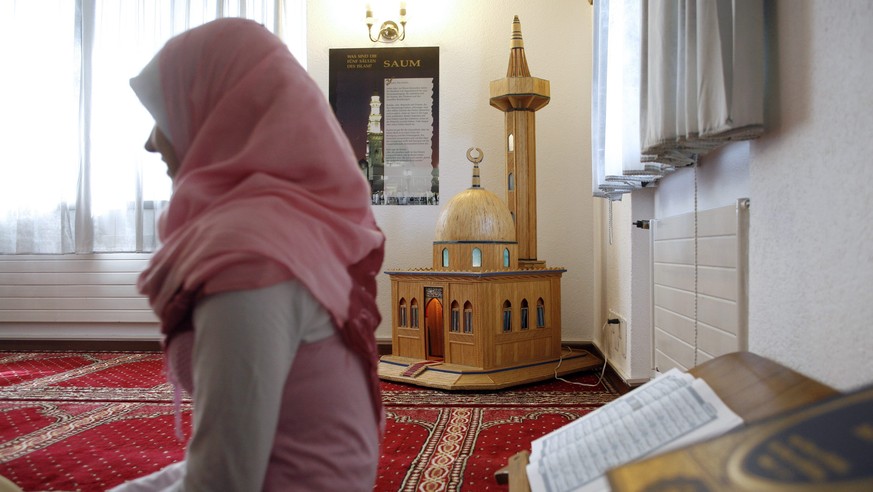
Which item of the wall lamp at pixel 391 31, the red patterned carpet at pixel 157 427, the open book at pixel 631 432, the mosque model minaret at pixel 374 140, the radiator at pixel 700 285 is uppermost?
the wall lamp at pixel 391 31

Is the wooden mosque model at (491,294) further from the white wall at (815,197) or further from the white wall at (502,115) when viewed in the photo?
the white wall at (815,197)

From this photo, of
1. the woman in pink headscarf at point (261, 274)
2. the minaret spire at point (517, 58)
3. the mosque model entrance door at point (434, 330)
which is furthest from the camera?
the minaret spire at point (517, 58)

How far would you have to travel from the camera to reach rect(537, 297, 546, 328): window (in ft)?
13.5

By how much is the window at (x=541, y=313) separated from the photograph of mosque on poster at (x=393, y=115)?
4.34 ft

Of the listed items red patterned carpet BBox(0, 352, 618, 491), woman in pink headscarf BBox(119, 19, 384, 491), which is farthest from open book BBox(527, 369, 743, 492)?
red patterned carpet BBox(0, 352, 618, 491)

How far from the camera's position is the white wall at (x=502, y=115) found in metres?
4.97

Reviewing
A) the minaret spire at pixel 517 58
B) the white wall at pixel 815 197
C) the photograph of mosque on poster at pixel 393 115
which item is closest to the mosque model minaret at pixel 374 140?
the photograph of mosque on poster at pixel 393 115

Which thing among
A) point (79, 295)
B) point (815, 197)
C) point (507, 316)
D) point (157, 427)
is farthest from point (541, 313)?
point (79, 295)

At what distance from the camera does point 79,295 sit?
5.14 metres

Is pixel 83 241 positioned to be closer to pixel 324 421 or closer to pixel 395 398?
pixel 395 398

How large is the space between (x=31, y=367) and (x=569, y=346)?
3.61 m

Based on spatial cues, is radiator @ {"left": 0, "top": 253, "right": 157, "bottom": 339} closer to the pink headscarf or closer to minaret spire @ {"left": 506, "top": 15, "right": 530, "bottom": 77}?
minaret spire @ {"left": 506, "top": 15, "right": 530, "bottom": 77}

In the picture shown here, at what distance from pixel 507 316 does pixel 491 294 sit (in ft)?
0.63

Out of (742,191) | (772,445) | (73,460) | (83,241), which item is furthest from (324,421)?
(83,241)
